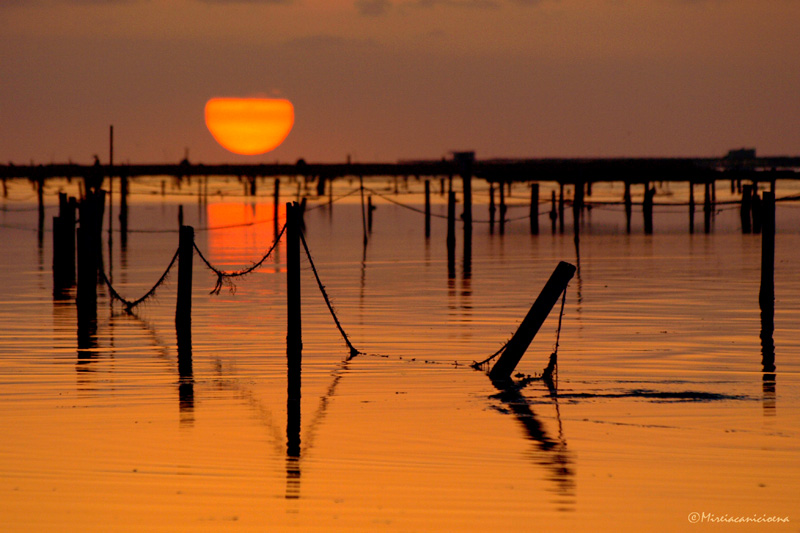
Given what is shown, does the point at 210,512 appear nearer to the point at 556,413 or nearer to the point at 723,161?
the point at 556,413

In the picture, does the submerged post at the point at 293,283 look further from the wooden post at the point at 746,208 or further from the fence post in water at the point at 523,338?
the wooden post at the point at 746,208

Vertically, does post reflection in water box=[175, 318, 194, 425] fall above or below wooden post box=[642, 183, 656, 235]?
below

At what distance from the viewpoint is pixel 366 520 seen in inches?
330

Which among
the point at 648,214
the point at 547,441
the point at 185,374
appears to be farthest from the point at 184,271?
the point at 648,214

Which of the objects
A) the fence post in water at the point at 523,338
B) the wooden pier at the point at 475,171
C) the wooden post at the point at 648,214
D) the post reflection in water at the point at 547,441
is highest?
the wooden pier at the point at 475,171

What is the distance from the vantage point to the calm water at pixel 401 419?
28.4 ft

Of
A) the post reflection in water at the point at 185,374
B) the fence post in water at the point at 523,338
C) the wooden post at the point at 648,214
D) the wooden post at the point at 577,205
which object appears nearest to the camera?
the post reflection in water at the point at 185,374

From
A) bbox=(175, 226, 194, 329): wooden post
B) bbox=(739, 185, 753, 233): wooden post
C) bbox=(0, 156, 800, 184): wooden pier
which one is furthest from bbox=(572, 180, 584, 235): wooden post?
bbox=(175, 226, 194, 329): wooden post

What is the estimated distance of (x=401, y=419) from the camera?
37.6 feet

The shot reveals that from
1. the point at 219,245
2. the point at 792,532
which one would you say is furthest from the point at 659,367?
the point at 219,245

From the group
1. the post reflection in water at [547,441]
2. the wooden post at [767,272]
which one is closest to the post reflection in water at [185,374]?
the post reflection in water at [547,441]

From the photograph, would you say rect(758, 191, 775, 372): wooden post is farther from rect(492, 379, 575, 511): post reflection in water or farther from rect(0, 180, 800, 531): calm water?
rect(492, 379, 575, 511): post reflection in water

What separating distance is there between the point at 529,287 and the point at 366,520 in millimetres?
17224

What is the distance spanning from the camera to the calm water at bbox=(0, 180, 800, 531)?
8.66 m
